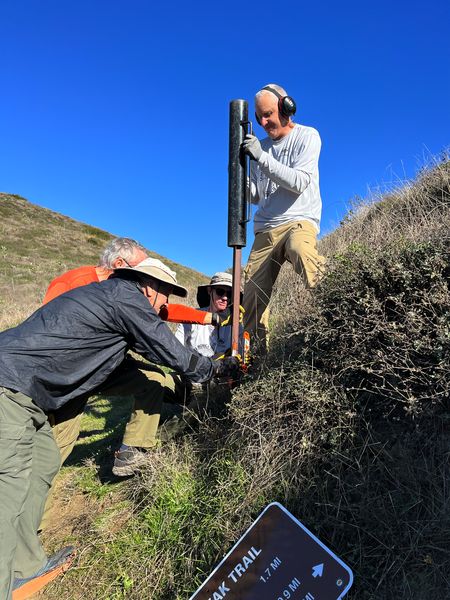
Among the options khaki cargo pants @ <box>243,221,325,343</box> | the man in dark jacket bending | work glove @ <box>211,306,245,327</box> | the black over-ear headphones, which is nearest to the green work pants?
the man in dark jacket bending

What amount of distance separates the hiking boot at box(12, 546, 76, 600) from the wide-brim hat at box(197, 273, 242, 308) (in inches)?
105

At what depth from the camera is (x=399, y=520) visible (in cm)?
207

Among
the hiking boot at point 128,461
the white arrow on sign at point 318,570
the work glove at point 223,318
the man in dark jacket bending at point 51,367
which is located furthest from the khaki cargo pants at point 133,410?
the white arrow on sign at point 318,570

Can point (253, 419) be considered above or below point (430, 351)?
below

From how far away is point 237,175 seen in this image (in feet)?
11.0

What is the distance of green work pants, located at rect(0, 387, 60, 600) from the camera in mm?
2453

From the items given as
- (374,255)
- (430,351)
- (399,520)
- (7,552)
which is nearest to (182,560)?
(7,552)

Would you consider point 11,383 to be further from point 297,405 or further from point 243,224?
point 243,224

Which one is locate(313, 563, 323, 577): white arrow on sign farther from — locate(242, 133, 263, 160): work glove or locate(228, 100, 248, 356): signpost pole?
locate(242, 133, 263, 160): work glove

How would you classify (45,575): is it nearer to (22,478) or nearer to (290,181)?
(22,478)

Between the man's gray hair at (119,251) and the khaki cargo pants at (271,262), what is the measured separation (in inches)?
42.6

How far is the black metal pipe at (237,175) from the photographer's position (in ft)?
11.1

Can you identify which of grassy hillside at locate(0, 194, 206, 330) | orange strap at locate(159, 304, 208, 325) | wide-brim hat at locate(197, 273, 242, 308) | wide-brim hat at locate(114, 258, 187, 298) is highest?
grassy hillside at locate(0, 194, 206, 330)

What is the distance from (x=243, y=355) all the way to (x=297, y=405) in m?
0.83
